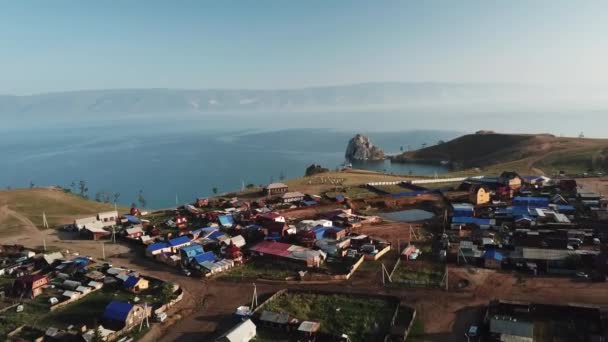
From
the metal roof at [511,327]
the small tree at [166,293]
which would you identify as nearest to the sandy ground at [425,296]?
the small tree at [166,293]

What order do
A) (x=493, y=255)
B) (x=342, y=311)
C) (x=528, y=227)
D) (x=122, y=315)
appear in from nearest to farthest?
(x=122, y=315) < (x=342, y=311) < (x=493, y=255) < (x=528, y=227)

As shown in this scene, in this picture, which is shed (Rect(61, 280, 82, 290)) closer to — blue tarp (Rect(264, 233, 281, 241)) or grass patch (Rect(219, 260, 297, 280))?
grass patch (Rect(219, 260, 297, 280))

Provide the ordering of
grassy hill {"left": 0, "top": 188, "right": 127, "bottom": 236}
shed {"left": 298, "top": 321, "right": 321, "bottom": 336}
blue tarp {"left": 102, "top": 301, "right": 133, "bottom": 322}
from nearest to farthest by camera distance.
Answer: shed {"left": 298, "top": 321, "right": 321, "bottom": 336}, blue tarp {"left": 102, "top": 301, "right": 133, "bottom": 322}, grassy hill {"left": 0, "top": 188, "right": 127, "bottom": 236}

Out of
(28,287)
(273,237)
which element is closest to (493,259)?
(273,237)

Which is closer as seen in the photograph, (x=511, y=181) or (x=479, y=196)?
(x=479, y=196)

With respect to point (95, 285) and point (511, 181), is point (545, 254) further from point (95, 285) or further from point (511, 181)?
point (95, 285)

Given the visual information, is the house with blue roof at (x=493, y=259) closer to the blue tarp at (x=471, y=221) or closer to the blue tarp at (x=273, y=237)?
the blue tarp at (x=471, y=221)

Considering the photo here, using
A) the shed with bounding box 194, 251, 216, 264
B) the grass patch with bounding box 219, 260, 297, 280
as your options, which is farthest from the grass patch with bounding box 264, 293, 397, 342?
the shed with bounding box 194, 251, 216, 264
